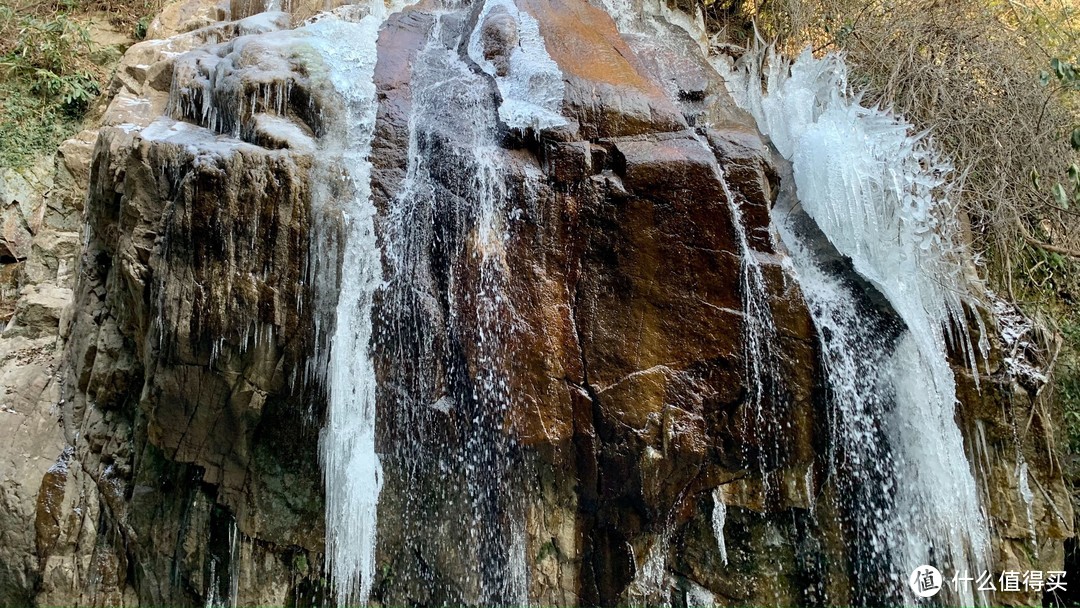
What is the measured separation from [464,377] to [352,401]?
0.74 meters

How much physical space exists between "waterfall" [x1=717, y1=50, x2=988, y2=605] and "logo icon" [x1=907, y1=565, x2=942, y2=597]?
0.06m

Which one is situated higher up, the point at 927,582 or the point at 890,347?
the point at 890,347

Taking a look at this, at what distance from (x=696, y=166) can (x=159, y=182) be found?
3.59m

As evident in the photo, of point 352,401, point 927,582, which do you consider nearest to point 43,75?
point 352,401

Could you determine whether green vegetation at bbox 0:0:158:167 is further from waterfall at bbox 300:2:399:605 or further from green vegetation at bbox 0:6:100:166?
waterfall at bbox 300:2:399:605

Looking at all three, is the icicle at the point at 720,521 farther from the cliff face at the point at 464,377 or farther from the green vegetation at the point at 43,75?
the green vegetation at the point at 43,75

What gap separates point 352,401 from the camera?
4074 millimetres

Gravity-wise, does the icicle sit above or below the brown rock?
below

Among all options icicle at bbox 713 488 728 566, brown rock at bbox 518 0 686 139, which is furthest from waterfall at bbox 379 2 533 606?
icicle at bbox 713 488 728 566

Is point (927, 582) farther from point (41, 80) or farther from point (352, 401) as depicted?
point (41, 80)

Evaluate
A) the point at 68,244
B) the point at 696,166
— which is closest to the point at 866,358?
the point at 696,166

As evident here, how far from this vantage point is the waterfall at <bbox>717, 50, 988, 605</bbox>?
4418mm

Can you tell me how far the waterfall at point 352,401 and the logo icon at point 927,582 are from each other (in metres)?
3.79

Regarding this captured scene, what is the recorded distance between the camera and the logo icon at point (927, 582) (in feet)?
14.4
